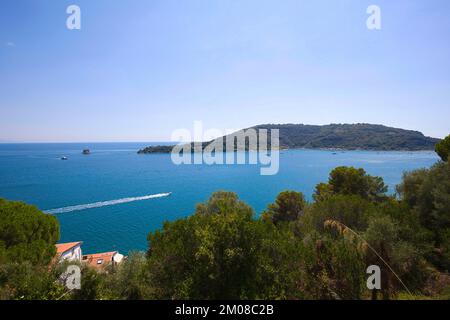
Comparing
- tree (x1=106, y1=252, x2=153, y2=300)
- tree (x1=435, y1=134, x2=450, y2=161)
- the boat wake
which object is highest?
tree (x1=435, y1=134, x2=450, y2=161)

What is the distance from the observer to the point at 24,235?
1485 centimetres

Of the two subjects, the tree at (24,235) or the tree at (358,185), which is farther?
the tree at (358,185)

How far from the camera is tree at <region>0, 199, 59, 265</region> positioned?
13680 millimetres

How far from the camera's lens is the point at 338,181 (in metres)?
29.3

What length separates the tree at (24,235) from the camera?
13.7m

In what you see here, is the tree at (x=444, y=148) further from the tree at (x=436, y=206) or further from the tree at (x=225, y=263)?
the tree at (x=225, y=263)

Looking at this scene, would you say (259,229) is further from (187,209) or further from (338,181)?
(187,209)

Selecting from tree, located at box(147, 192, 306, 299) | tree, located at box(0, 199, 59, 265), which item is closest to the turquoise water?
tree, located at box(0, 199, 59, 265)

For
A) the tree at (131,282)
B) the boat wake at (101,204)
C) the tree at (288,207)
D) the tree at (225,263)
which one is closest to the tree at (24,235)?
the tree at (131,282)

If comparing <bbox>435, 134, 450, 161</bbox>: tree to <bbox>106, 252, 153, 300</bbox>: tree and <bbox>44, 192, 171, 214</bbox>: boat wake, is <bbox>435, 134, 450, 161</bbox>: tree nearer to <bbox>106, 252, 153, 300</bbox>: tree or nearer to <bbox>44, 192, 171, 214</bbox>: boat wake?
<bbox>106, 252, 153, 300</bbox>: tree

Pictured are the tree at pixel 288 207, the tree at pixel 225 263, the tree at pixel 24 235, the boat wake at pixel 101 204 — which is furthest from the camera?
the boat wake at pixel 101 204

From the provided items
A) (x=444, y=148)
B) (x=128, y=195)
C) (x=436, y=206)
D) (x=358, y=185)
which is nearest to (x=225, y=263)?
(x=436, y=206)
